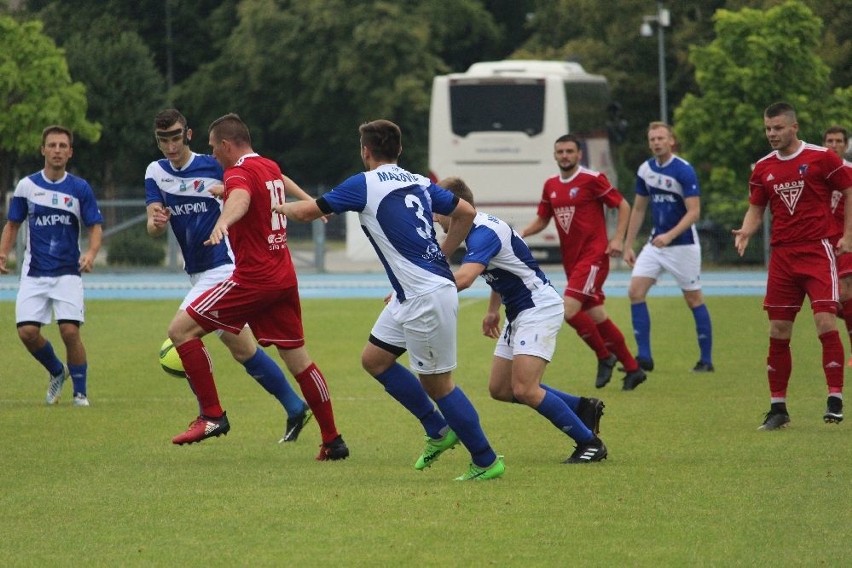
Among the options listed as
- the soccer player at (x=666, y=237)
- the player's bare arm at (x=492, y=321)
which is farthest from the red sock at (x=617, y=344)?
the player's bare arm at (x=492, y=321)

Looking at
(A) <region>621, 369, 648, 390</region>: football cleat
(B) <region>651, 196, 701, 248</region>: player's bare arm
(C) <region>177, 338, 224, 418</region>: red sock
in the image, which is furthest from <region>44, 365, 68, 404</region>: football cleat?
(B) <region>651, 196, 701, 248</region>: player's bare arm

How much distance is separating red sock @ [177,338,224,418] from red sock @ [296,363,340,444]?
22.2 inches

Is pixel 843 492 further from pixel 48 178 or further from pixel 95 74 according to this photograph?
pixel 95 74

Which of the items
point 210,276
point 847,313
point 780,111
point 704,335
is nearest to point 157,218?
point 210,276

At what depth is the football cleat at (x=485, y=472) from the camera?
8.45 metres

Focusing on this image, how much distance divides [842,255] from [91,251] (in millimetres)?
5611

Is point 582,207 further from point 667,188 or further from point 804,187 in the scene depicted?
point 804,187

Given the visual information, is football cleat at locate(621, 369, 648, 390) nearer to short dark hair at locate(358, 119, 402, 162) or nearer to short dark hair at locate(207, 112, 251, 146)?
short dark hair at locate(207, 112, 251, 146)

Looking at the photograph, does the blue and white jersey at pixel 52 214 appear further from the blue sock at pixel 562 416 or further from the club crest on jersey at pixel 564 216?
the blue sock at pixel 562 416

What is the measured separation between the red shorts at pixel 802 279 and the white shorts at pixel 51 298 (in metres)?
5.31

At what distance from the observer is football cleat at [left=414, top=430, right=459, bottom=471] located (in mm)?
9008

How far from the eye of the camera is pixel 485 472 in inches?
332

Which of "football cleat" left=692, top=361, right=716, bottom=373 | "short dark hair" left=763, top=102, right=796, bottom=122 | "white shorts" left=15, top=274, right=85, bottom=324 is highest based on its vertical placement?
"short dark hair" left=763, top=102, right=796, bottom=122

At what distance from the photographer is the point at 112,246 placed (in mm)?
35688
